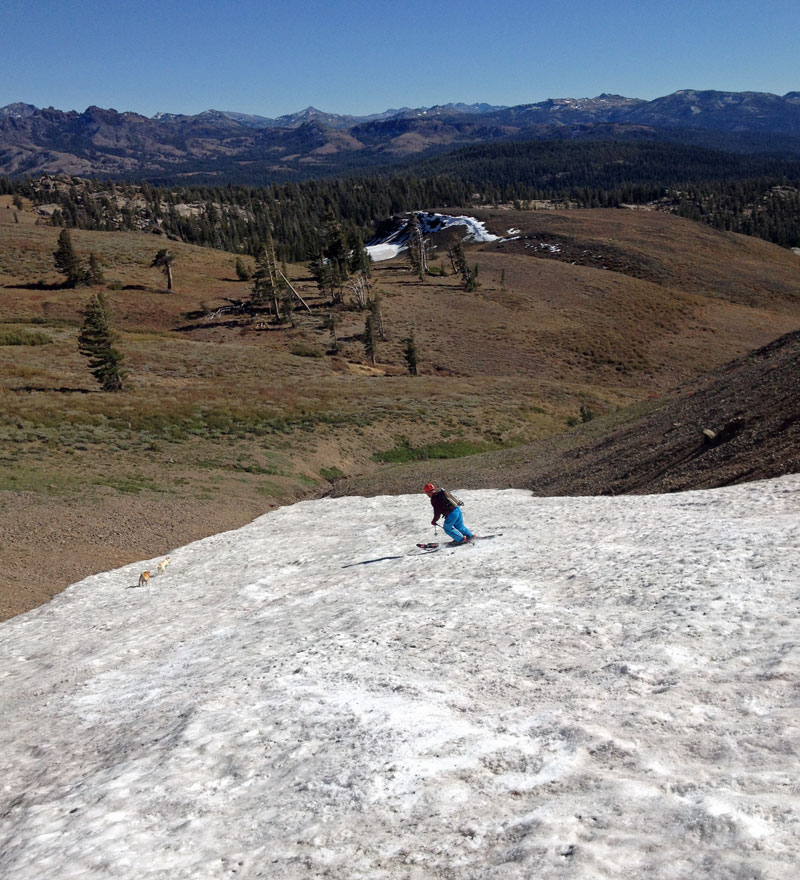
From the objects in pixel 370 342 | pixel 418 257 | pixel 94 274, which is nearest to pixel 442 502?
pixel 370 342

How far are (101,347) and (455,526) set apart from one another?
4411 centimetres

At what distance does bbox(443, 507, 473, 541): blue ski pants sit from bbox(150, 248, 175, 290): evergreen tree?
9778 centimetres

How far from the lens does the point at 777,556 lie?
567 inches

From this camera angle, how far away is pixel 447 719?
34.4 feet

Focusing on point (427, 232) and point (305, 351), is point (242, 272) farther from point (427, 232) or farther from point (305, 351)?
point (427, 232)

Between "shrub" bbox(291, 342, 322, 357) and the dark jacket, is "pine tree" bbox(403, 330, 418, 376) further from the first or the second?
the dark jacket

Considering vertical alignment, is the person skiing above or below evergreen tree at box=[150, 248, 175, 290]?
below

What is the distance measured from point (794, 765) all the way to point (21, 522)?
2798 centimetres

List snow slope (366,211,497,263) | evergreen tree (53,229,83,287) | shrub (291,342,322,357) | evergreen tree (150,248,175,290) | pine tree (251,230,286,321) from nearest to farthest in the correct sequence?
shrub (291,342,322,357) → pine tree (251,230,286,321) → evergreen tree (53,229,83,287) → evergreen tree (150,248,175,290) → snow slope (366,211,497,263)

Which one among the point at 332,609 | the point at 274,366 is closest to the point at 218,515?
the point at 332,609

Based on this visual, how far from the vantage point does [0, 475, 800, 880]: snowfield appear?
7.57 metres

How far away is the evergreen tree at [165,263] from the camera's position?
107750mm

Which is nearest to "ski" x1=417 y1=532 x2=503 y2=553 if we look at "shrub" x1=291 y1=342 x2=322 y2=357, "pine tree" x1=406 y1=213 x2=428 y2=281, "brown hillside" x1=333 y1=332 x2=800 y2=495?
"brown hillside" x1=333 y1=332 x2=800 y2=495

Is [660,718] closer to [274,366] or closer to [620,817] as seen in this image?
[620,817]
